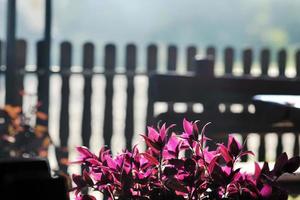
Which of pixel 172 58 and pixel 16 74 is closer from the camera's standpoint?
pixel 16 74

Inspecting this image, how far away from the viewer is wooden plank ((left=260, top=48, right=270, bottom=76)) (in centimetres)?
669

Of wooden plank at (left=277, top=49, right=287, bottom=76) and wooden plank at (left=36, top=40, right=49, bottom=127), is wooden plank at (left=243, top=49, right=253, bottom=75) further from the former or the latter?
wooden plank at (left=36, top=40, right=49, bottom=127)

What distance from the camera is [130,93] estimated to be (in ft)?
20.0

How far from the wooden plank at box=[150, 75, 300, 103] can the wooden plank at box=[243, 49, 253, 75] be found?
8.47ft

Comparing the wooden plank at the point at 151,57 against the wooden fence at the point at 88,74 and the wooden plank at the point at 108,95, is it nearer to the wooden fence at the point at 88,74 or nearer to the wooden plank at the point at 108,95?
the wooden fence at the point at 88,74

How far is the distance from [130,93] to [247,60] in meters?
1.30

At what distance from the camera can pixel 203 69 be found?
4.34m

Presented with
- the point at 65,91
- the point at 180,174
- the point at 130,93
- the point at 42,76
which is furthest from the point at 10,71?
the point at 180,174

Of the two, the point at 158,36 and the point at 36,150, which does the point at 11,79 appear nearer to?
the point at 36,150

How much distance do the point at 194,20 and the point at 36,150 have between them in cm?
2955

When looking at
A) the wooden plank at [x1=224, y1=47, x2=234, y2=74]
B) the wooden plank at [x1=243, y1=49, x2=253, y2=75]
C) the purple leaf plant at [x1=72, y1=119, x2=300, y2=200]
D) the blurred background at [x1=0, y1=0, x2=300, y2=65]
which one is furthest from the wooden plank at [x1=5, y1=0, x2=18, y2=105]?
the blurred background at [x1=0, y1=0, x2=300, y2=65]

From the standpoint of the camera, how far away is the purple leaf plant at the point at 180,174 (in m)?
1.24

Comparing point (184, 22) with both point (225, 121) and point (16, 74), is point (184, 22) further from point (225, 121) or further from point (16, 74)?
point (225, 121)

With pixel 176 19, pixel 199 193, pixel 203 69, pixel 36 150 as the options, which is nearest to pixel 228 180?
pixel 199 193
